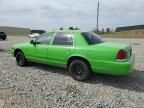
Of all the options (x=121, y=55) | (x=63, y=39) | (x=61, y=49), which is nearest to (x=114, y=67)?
(x=121, y=55)

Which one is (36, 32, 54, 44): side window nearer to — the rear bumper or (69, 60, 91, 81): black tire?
(69, 60, 91, 81): black tire

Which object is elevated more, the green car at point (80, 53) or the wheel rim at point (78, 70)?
the green car at point (80, 53)

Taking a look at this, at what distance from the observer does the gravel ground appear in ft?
15.1

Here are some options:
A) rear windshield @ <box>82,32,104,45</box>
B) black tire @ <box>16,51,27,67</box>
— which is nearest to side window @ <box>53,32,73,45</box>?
rear windshield @ <box>82,32,104,45</box>

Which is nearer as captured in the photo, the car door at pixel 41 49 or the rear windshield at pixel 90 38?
the rear windshield at pixel 90 38

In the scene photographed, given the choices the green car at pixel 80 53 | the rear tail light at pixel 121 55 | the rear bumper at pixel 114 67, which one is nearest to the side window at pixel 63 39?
the green car at pixel 80 53

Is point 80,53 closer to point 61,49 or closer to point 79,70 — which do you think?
point 79,70

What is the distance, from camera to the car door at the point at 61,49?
21.4 ft

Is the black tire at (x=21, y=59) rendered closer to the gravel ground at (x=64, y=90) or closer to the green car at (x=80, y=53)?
the green car at (x=80, y=53)

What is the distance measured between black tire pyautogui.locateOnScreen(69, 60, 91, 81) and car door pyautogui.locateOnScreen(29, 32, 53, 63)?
1.22 meters

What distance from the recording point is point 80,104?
4578 millimetres

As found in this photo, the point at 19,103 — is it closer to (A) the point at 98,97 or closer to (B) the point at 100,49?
(A) the point at 98,97

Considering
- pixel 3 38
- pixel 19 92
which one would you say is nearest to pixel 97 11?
pixel 3 38

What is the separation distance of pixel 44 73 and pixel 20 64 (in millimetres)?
1551
